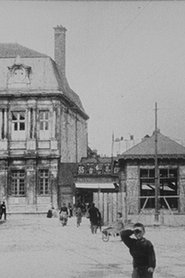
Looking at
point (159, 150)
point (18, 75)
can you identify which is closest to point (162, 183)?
point (159, 150)

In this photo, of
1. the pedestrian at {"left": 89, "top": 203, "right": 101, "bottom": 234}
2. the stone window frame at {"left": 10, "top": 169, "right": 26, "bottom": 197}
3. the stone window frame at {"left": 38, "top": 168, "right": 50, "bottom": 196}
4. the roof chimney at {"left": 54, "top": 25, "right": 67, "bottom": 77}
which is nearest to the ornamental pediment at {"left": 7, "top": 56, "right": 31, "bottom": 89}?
the roof chimney at {"left": 54, "top": 25, "right": 67, "bottom": 77}

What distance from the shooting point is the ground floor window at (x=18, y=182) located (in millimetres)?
42031

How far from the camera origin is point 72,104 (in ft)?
150

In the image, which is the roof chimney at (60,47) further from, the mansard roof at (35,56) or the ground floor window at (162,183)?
the ground floor window at (162,183)

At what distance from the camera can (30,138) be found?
42.0m

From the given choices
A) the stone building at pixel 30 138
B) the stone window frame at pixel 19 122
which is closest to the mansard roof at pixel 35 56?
the stone building at pixel 30 138

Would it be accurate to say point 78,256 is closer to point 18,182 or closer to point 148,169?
point 148,169

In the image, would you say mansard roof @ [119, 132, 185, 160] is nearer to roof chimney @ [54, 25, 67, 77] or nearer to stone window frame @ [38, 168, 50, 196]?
stone window frame @ [38, 168, 50, 196]

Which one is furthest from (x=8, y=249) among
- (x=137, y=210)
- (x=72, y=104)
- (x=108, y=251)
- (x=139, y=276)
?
(x=72, y=104)

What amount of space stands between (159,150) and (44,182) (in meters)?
12.3

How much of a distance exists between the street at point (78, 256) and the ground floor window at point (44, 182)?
1913cm

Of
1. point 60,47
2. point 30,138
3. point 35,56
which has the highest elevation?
point 60,47

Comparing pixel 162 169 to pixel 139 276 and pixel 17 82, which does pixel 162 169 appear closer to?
pixel 17 82

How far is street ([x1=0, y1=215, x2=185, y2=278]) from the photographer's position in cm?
1192
